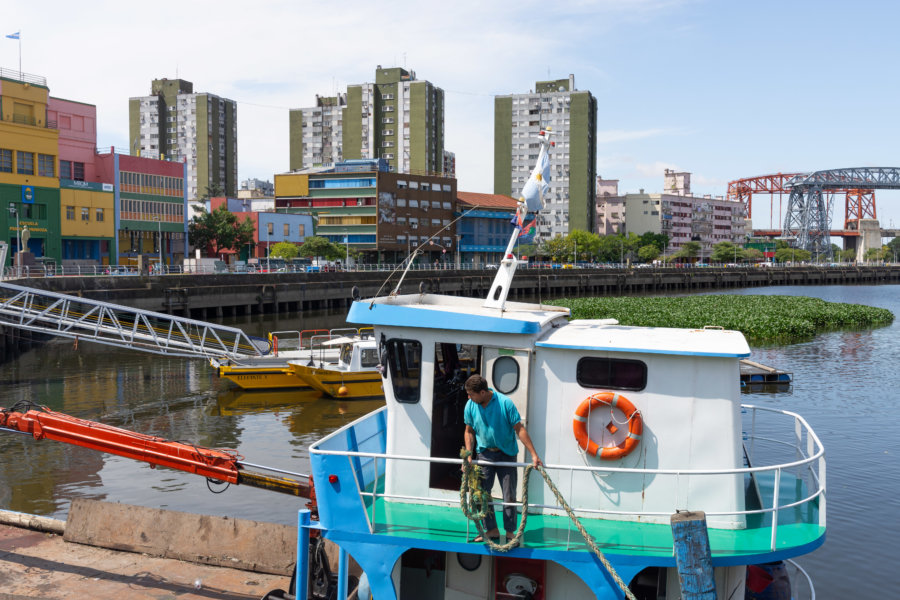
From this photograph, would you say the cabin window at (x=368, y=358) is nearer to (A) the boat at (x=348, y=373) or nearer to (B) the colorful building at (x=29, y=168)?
(A) the boat at (x=348, y=373)

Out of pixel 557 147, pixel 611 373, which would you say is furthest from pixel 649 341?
pixel 557 147

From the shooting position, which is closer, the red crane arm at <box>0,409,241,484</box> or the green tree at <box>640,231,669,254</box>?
the red crane arm at <box>0,409,241,484</box>

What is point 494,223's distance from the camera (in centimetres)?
12812

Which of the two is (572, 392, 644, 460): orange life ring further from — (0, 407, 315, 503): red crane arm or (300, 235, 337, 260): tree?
(300, 235, 337, 260): tree

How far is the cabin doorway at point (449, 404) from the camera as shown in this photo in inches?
354

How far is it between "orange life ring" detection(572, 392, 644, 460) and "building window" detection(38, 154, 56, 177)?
220 feet

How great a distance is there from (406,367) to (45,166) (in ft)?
217

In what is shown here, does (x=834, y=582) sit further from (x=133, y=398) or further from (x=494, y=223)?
(x=494, y=223)

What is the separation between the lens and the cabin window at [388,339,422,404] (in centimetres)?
897

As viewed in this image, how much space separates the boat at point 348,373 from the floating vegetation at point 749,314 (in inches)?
879

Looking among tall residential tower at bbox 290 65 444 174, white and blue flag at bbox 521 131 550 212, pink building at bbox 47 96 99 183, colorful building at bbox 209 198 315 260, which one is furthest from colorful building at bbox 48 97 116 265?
tall residential tower at bbox 290 65 444 174

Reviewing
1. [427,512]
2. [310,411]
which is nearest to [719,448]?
[427,512]

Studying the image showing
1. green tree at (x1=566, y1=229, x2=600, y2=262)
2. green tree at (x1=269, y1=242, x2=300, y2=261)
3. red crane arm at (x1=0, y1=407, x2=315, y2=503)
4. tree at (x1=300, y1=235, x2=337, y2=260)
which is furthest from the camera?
green tree at (x1=566, y1=229, x2=600, y2=262)

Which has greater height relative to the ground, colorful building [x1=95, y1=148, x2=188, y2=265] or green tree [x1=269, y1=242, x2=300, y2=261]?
colorful building [x1=95, y1=148, x2=188, y2=265]
